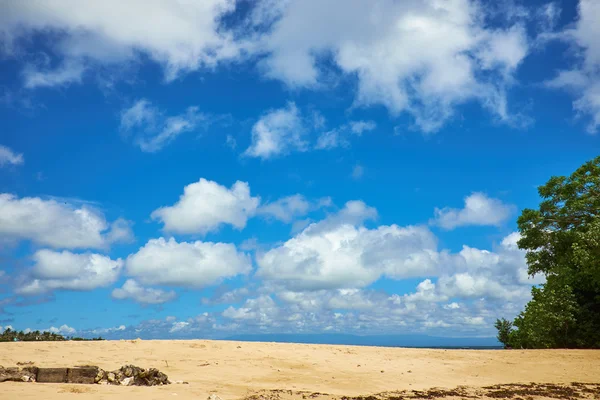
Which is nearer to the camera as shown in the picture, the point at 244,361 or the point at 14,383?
the point at 14,383

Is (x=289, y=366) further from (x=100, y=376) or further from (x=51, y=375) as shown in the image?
(x=51, y=375)

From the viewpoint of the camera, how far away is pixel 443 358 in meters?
25.6

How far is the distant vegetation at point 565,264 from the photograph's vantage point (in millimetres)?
30219

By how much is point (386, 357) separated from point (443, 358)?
3267mm

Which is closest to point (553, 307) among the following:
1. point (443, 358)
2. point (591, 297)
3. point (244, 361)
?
point (591, 297)

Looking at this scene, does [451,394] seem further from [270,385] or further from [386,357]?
[386,357]

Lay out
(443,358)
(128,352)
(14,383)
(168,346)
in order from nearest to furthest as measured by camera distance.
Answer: (14,383) < (128,352) < (168,346) < (443,358)

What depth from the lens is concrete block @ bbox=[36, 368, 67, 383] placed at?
14.0 meters

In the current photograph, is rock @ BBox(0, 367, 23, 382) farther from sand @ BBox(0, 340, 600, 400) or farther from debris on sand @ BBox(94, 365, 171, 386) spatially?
debris on sand @ BBox(94, 365, 171, 386)

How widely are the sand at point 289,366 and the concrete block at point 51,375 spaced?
0.92 m

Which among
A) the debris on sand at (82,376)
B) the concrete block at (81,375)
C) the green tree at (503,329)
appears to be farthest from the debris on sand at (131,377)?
the green tree at (503,329)

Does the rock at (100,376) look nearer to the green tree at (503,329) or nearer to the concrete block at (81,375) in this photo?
the concrete block at (81,375)

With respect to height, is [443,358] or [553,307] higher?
[553,307]

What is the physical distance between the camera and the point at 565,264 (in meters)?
33.1
